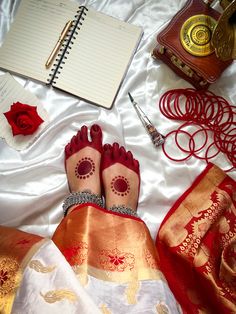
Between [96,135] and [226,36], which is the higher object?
[226,36]

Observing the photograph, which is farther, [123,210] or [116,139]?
[116,139]

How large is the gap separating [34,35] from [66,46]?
0.37 feet

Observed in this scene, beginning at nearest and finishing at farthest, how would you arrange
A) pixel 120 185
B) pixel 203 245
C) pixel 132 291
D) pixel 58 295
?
pixel 58 295 → pixel 132 291 → pixel 203 245 → pixel 120 185

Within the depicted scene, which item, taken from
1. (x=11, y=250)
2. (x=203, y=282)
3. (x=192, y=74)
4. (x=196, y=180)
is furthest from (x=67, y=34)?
(x=203, y=282)

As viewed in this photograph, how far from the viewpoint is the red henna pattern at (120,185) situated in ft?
3.72

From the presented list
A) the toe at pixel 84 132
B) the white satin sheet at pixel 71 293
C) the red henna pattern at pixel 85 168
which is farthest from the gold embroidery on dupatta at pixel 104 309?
the toe at pixel 84 132

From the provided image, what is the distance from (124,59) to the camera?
1.23m

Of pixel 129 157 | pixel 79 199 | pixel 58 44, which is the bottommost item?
pixel 79 199

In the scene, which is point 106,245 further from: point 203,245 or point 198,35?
point 198,35

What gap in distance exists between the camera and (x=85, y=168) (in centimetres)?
116

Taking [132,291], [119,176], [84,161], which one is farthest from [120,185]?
[132,291]

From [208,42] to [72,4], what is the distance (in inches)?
18.8

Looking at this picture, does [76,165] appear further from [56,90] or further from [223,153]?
[223,153]

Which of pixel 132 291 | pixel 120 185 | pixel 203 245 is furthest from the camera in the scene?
pixel 120 185
